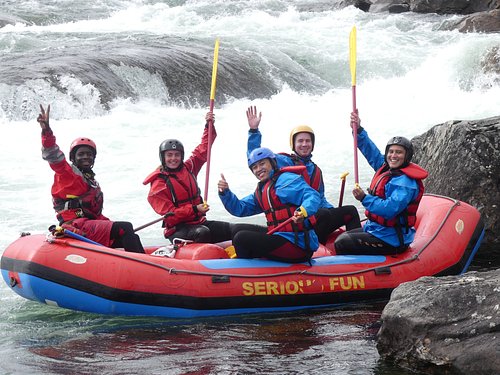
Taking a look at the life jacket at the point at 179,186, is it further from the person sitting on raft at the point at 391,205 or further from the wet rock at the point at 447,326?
the wet rock at the point at 447,326

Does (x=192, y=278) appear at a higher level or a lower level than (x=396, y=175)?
lower

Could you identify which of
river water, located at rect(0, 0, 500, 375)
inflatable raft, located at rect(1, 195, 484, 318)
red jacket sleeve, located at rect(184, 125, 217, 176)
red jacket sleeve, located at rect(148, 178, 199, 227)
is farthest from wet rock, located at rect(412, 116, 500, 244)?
red jacket sleeve, located at rect(148, 178, 199, 227)

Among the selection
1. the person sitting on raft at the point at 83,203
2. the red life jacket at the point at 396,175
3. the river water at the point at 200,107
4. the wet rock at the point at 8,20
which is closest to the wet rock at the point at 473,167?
the river water at the point at 200,107

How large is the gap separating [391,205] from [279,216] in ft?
2.58

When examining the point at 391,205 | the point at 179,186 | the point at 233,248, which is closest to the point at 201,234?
the point at 233,248

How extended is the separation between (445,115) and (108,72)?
574 cm

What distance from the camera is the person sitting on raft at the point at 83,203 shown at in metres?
5.79

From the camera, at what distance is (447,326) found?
400 cm

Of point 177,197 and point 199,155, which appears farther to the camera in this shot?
point 199,155

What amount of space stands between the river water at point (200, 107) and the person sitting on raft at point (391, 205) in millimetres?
496

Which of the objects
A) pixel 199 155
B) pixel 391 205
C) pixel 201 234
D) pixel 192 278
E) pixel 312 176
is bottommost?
pixel 192 278

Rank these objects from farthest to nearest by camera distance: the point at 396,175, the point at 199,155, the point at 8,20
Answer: the point at 8,20 < the point at 199,155 < the point at 396,175

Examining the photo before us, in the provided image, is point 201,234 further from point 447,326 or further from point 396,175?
point 447,326

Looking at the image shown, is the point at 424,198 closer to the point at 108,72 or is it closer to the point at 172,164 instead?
the point at 172,164
